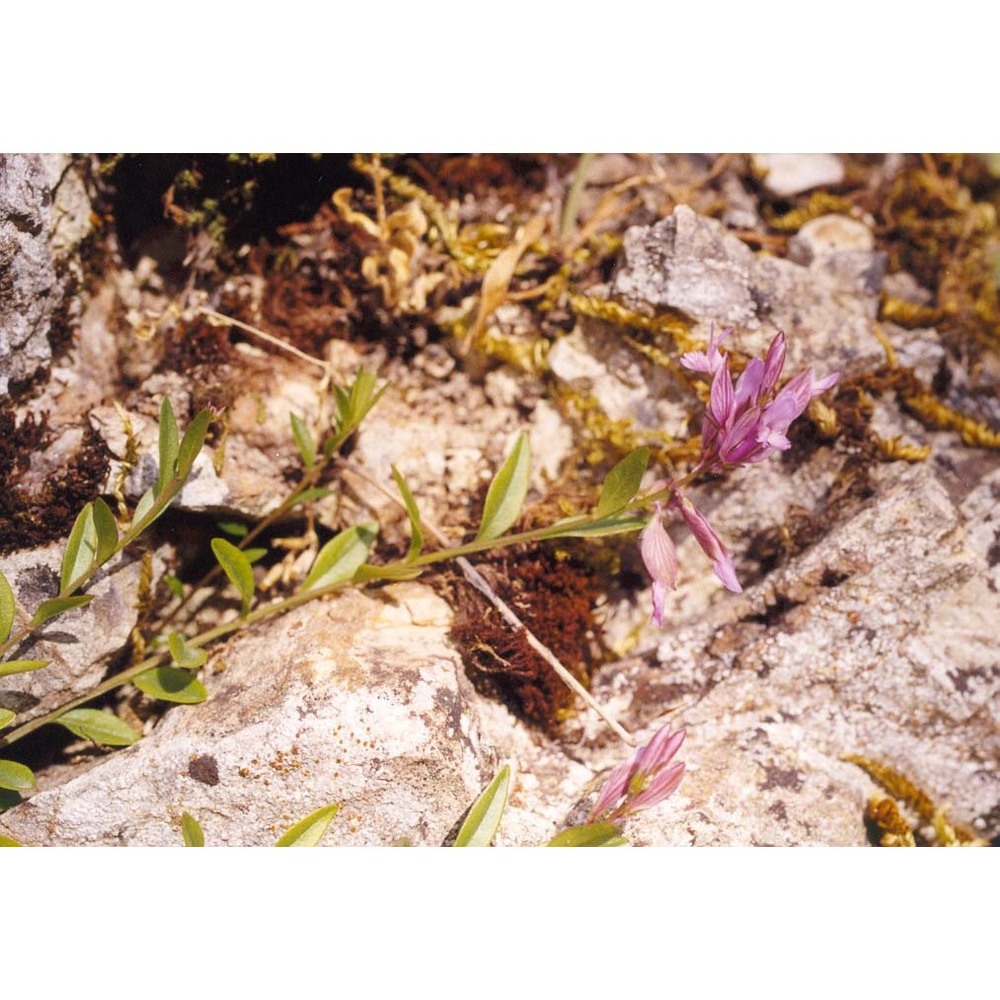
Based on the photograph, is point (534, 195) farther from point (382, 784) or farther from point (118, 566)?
point (382, 784)

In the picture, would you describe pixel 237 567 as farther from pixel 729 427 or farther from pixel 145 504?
pixel 729 427

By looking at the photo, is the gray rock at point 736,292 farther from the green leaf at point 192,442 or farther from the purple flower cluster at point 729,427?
the green leaf at point 192,442

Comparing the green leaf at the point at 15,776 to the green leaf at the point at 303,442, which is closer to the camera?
the green leaf at the point at 15,776

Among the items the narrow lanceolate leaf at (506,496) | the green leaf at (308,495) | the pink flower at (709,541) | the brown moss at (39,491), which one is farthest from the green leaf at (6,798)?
the pink flower at (709,541)

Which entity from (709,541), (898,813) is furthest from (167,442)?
(898,813)

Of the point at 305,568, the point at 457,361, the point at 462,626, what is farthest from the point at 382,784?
the point at 457,361
